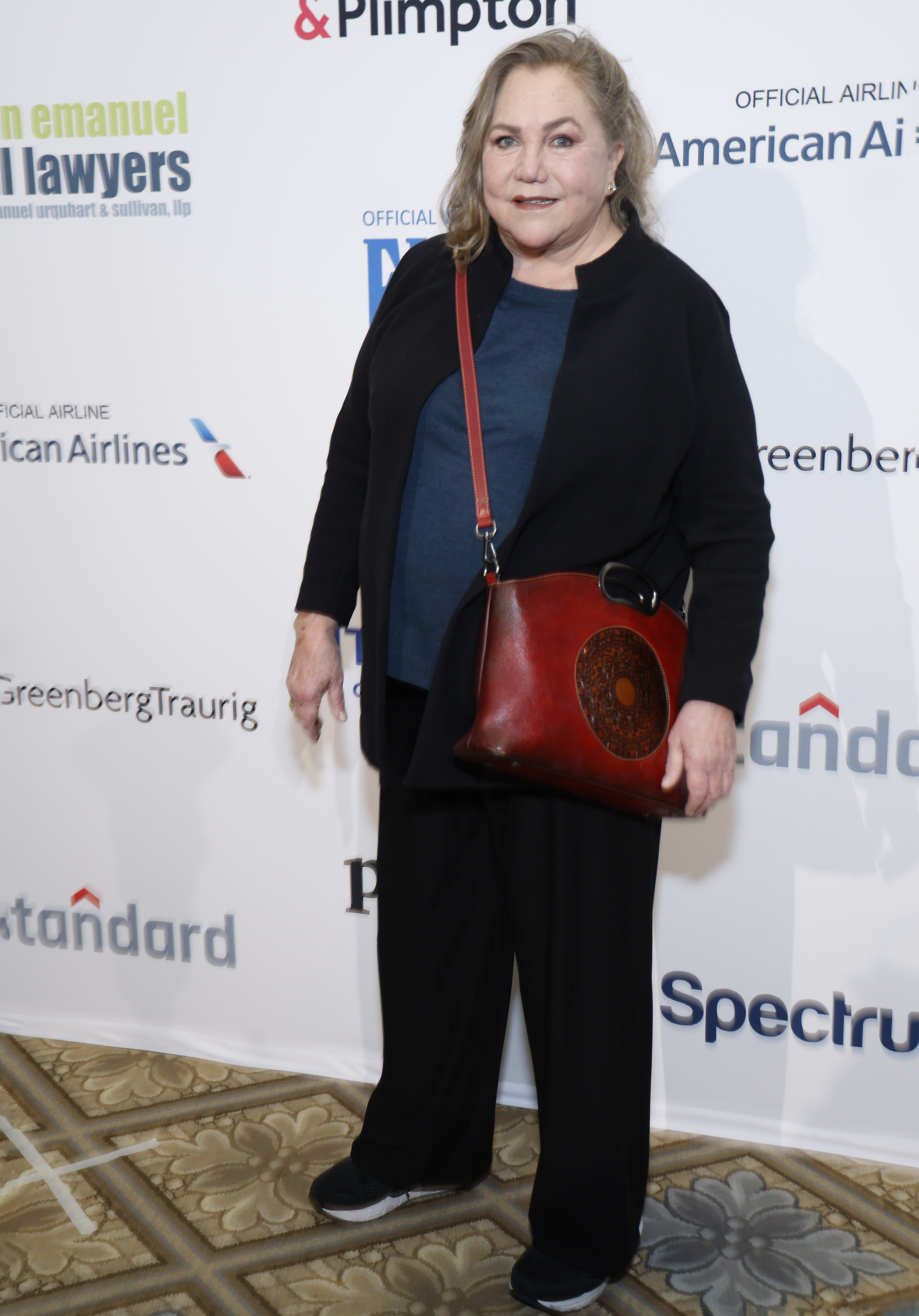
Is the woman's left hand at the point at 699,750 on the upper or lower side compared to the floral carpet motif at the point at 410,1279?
upper

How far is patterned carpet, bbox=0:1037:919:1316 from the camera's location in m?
1.67

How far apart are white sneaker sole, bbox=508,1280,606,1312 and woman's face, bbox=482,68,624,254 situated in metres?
1.39

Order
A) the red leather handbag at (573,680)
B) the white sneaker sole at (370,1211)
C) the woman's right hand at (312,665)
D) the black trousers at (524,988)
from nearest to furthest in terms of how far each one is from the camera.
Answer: the red leather handbag at (573,680) → the black trousers at (524,988) → the woman's right hand at (312,665) → the white sneaker sole at (370,1211)

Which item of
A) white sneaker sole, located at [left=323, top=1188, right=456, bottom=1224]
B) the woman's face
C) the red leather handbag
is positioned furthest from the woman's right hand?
A: white sneaker sole, located at [left=323, top=1188, right=456, bottom=1224]

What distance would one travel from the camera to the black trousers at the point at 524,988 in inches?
61.7

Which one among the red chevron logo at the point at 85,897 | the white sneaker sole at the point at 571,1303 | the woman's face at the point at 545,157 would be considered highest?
the woman's face at the point at 545,157

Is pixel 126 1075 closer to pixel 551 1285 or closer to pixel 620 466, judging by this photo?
pixel 551 1285

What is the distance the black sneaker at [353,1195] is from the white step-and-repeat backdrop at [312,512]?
0.42m

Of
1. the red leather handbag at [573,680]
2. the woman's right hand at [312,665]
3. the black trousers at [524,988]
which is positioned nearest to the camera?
the red leather handbag at [573,680]

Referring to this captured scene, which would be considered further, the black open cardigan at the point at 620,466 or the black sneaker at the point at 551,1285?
the black sneaker at the point at 551,1285

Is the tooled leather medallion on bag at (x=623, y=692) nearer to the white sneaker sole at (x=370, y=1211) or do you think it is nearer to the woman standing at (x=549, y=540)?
the woman standing at (x=549, y=540)

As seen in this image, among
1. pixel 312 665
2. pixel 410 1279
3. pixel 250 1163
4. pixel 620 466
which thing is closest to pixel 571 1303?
pixel 410 1279

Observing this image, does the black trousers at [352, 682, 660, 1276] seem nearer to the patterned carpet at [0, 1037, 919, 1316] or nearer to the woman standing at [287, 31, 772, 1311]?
the woman standing at [287, 31, 772, 1311]

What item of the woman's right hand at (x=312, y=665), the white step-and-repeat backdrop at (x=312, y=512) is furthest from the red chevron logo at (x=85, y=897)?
the woman's right hand at (x=312, y=665)
